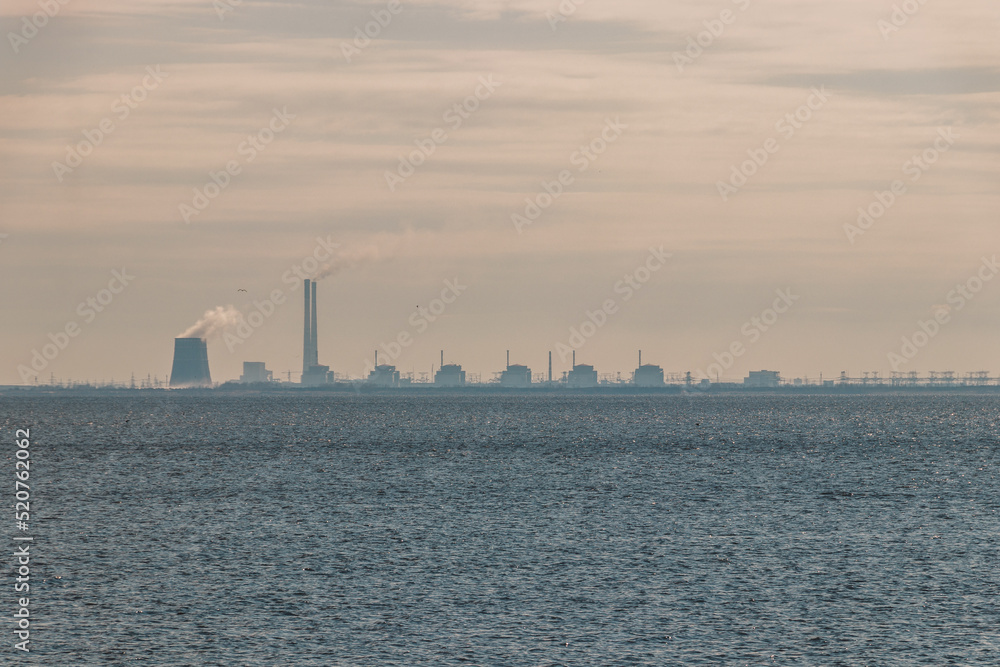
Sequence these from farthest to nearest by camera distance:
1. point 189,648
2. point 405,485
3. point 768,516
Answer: point 405,485
point 768,516
point 189,648

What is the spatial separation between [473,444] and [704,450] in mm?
34406

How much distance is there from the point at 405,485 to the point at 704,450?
6676cm

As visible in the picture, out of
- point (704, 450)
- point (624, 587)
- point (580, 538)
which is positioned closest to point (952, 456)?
point (704, 450)

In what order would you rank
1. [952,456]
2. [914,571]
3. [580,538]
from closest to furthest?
[914,571] → [580,538] → [952,456]

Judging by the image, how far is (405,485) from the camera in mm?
108062

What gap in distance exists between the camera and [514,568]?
2440 inches

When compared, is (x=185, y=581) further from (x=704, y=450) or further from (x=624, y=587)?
(x=704, y=450)

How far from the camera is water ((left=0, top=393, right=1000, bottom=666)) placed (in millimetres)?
45969

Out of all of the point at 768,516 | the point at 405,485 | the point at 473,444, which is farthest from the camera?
the point at 473,444

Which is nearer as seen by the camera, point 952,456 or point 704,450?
point 952,456

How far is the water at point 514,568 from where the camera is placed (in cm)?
4597

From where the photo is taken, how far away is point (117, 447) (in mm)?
171000

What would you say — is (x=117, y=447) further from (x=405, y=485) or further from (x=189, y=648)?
(x=189, y=648)

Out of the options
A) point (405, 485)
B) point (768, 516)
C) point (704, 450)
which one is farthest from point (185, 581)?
point (704, 450)
